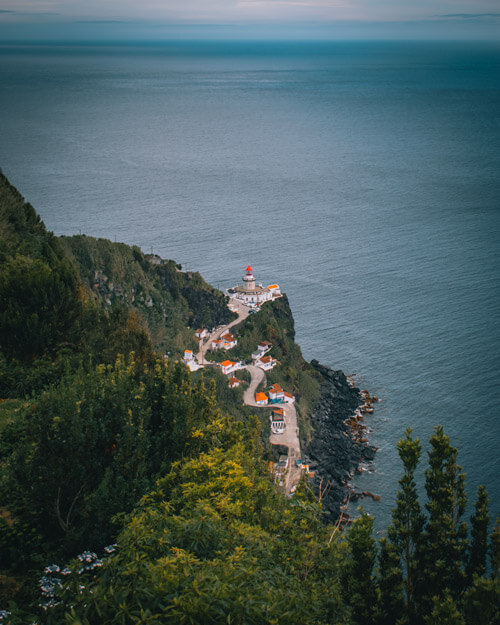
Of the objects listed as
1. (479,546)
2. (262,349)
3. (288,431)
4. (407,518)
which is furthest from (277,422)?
(479,546)

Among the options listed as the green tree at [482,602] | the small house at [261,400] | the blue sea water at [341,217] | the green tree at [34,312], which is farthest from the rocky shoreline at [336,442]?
the green tree at [482,602]

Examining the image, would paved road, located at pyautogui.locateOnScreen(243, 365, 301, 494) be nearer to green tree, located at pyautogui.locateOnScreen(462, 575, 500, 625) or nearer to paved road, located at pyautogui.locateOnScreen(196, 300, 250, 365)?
paved road, located at pyautogui.locateOnScreen(196, 300, 250, 365)

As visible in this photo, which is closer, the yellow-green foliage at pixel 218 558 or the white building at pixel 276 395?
the yellow-green foliage at pixel 218 558

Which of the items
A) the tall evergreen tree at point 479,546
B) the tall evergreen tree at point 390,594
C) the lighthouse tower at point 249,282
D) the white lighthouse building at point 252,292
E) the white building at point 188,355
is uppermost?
the lighthouse tower at point 249,282

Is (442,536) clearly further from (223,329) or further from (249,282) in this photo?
(249,282)

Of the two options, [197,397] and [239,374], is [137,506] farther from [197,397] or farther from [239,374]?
[239,374]

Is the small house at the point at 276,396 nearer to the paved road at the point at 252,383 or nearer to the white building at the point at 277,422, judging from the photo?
the paved road at the point at 252,383
